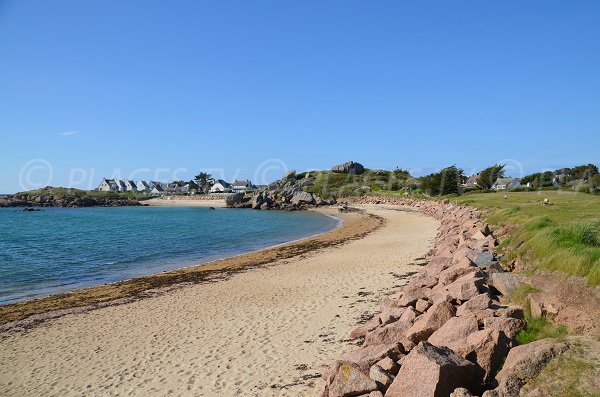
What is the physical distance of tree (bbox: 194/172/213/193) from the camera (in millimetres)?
179250

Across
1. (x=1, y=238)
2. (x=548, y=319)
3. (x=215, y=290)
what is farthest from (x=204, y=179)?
(x=548, y=319)

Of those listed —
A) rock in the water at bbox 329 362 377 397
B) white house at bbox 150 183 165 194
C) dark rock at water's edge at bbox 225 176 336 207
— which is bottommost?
rock in the water at bbox 329 362 377 397

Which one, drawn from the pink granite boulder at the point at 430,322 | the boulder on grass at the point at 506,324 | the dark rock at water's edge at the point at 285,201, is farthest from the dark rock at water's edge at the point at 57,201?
the boulder on grass at the point at 506,324

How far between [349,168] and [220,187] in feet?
208

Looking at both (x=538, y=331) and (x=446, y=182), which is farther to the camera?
(x=446, y=182)

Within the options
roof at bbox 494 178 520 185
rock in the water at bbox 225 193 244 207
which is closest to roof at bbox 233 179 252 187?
rock in the water at bbox 225 193 244 207

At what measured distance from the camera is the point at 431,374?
16.3 feet

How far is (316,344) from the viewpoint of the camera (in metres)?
9.47

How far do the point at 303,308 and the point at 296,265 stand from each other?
8302mm

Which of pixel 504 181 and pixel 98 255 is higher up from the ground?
pixel 504 181

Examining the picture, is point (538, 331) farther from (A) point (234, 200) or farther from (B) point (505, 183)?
(A) point (234, 200)

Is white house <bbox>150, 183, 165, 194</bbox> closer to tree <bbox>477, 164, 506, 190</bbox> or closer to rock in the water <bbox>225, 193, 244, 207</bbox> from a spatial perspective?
rock in the water <bbox>225, 193, 244, 207</bbox>

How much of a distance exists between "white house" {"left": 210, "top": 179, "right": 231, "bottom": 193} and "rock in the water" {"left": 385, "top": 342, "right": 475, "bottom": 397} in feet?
568

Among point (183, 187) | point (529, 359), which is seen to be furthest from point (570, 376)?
point (183, 187)
